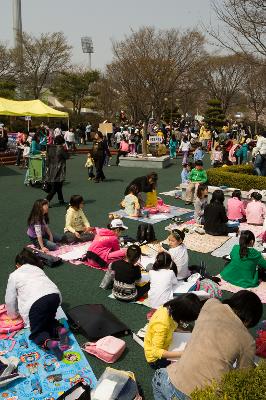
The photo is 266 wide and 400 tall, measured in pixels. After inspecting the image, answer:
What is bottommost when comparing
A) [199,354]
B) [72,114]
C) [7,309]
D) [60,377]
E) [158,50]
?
[60,377]

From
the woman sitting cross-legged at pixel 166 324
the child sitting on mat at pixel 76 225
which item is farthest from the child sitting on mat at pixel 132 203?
the woman sitting cross-legged at pixel 166 324

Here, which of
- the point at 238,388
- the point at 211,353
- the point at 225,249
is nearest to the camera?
the point at 238,388

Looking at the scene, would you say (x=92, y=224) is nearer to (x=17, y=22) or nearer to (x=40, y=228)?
(x=40, y=228)

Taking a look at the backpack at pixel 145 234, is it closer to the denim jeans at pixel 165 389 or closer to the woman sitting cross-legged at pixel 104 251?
the woman sitting cross-legged at pixel 104 251

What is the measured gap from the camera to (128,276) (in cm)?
578

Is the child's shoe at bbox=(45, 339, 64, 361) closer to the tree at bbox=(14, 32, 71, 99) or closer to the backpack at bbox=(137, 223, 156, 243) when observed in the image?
the backpack at bbox=(137, 223, 156, 243)

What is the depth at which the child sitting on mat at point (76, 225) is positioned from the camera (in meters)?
8.38

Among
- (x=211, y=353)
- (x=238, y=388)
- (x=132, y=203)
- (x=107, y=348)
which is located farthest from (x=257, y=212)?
(x=238, y=388)

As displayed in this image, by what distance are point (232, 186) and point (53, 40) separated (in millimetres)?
29184

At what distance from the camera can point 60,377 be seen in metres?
4.36

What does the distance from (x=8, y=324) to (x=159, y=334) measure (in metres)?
2.09

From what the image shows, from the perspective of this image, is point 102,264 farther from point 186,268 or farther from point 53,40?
point 53,40

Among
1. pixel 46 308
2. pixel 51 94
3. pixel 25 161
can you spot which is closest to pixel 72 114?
pixel 51 94

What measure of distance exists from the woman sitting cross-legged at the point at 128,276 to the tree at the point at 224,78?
33.0 metres
